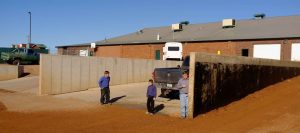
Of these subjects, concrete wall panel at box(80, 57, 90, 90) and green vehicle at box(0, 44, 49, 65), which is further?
green vehicle at box(0, 44, 49, 65)

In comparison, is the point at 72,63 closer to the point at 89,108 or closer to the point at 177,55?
the point at 89,108

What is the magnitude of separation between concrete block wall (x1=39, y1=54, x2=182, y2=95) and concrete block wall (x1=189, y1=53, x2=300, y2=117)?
9.14 m

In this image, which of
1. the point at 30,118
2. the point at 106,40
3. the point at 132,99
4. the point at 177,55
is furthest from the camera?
the point at 106,40

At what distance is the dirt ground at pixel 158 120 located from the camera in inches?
488

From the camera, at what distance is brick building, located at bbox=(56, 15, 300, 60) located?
39.5m

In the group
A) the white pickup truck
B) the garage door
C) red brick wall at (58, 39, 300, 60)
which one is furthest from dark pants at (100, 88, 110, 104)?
red brick wall at (58, 39, 300, 60)

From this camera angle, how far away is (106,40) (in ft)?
200

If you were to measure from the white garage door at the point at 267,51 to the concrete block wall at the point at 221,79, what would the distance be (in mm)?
18773

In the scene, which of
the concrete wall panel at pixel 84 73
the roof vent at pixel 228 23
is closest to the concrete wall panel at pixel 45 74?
the concrete wall panel at pixel 84 73

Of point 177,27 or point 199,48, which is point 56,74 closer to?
point 199,48

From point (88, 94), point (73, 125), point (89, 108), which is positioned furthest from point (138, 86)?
point (73, 125)

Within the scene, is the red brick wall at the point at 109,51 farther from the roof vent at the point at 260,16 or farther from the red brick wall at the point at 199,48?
the roof vent at the point at 260,16

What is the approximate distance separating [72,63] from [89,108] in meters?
6.15

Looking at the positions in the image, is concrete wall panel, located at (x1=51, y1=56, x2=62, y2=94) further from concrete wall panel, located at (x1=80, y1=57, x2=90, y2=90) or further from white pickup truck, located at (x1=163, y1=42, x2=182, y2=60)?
white pickup truck, located at (x1=163, y1=42, x2=182, y2=60)
